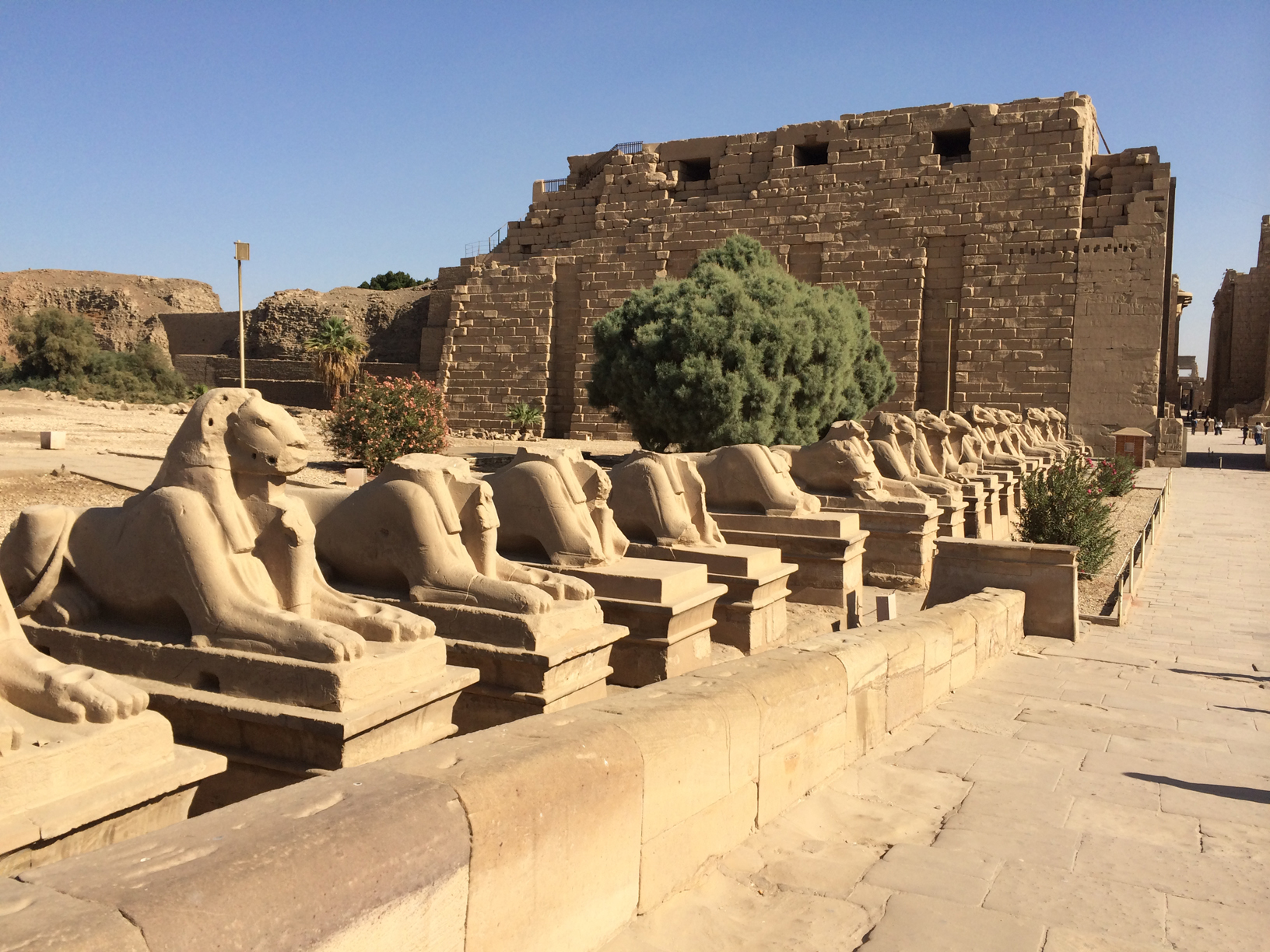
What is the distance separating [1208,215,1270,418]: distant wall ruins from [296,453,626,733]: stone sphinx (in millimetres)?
36815

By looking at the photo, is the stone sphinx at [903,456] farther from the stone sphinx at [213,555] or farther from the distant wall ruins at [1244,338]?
the distant wall ruins at [1244,338]

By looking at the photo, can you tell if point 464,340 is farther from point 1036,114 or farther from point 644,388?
point 1036,114

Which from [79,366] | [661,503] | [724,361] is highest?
[724,361]

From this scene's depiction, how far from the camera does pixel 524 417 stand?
2400cm

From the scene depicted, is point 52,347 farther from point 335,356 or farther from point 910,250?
point 910,250

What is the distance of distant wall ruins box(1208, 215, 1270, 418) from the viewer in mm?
36375

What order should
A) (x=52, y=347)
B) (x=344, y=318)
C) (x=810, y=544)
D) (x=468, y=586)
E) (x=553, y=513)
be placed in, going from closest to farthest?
1. (x=468, y=586)
2. (x=553, y=513)
3. (x=810, y=544)
4. (x=52, y=347)
5. (x=344, y=318)

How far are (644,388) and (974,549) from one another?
34.4 ft

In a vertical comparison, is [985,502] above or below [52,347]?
below

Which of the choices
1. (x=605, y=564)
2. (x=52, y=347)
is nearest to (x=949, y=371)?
(x=605, y=564)

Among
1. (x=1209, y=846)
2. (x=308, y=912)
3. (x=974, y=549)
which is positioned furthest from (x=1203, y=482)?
(x=308, y=912)

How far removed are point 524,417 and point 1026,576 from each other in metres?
18.5

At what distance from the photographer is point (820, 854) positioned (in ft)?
9.07

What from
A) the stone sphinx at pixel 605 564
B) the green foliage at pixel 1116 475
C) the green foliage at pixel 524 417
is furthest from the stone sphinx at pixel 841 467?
the green foliage at pixel 524 417
